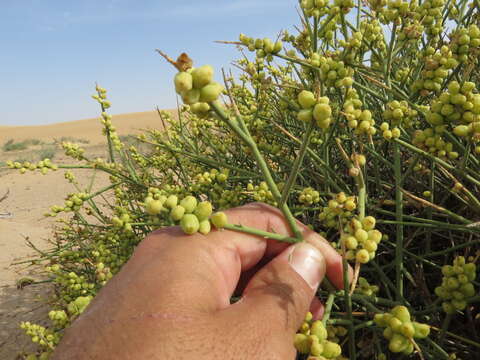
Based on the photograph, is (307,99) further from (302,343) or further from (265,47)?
(265,47)

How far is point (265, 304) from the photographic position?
0.84 metres

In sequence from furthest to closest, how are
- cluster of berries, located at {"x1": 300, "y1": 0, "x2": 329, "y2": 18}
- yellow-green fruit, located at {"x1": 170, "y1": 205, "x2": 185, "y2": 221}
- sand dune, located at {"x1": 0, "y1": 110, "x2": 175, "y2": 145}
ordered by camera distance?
sand dune, located at {"x1": 0, "y1": 110, "x2": 175, "y2": 145} < cluster of berries, located at {"x1": 300, "y1": 0, "x2": 329, "y2": 18} < yellow-green fruit, located at {"x1": 170, "y1": 205, "x2": 185, "y2": 221}

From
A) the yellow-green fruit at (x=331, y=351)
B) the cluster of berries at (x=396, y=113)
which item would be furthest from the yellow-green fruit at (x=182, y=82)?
the cluster of berries at (x=396, y=113)

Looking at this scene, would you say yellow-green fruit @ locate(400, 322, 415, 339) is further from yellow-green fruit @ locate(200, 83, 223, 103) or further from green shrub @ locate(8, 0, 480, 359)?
yellow-green fruit @ locate(200, 83, 223, 103)

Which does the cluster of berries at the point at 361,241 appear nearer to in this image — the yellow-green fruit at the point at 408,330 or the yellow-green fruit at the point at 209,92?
the yellow-green fruit at the point at 408,330

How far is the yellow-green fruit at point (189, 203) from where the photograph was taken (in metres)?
0.81

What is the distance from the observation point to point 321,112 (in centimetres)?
68

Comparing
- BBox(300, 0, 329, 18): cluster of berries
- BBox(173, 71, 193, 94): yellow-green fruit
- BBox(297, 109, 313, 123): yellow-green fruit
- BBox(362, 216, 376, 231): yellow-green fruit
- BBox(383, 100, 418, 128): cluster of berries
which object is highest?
BBox(300, 0, 329, 18): cluster of berries

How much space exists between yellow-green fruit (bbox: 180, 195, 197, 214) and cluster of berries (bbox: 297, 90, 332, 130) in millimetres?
302

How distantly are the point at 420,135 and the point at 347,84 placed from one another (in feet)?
0.76

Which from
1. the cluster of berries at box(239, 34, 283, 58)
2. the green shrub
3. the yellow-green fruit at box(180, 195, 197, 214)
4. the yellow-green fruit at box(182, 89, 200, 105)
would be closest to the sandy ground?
the green shrub

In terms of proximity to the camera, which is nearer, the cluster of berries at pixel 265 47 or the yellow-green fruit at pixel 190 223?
the yellow-green fruit at pixel 190 223

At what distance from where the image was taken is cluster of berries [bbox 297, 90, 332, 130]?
677mm

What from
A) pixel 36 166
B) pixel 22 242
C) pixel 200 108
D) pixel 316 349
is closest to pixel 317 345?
pixel 316 349
